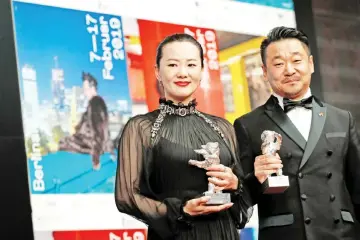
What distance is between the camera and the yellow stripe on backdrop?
356 cm

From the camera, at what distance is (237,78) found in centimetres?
361

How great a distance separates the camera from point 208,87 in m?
3.49

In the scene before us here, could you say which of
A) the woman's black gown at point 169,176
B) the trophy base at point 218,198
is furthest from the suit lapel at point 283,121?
the trophy base at point 218,198

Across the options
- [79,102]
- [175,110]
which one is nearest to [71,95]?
[79,102]

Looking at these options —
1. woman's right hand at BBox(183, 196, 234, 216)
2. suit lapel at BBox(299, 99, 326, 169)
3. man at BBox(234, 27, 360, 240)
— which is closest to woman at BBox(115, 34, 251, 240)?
woman's right hand at BBox(183, 196, 234, 216)

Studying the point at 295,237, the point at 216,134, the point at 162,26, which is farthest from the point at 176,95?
the point at 162,26

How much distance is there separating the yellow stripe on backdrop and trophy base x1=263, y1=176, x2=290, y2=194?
1.54 m

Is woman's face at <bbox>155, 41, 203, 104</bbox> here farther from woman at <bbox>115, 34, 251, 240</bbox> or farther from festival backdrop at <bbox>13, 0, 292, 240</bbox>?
festival backdrop at <bbox>13, 0, 292, 240</bbox>

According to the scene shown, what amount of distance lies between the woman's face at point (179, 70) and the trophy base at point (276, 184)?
1.08 ft

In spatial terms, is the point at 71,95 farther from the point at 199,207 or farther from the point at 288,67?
the point at 199,207

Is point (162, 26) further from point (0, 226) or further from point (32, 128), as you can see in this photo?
point (0, 226)

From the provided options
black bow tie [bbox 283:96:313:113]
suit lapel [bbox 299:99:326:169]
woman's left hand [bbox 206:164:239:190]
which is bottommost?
woman's left hand [bbox 206:164:239:190]

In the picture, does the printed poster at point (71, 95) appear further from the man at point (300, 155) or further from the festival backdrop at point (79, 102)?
the man at point (300, 155)

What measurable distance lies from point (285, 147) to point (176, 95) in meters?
0.40
